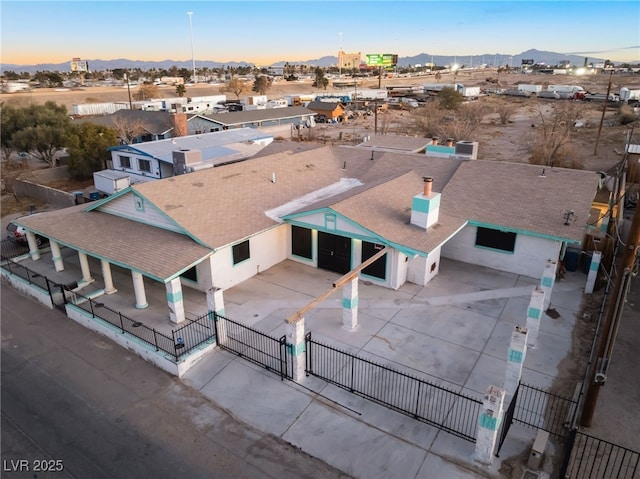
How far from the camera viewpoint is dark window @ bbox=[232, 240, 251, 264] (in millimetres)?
19562

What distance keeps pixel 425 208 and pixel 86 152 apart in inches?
1357

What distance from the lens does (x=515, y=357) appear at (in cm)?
1203

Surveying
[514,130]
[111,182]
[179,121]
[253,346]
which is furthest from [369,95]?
[253,346]

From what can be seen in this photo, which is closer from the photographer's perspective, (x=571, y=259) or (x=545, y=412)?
(x=545, y=412)

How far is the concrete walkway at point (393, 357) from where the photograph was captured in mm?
11047

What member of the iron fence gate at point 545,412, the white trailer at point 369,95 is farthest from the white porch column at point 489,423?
the white trailer at point 369,95

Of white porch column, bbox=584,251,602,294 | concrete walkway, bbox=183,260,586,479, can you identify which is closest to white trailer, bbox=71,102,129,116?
concrete walkway, bbox=183,260,586,479

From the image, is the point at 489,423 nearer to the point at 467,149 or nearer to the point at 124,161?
the point at 467,149

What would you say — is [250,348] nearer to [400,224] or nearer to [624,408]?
[400,224]

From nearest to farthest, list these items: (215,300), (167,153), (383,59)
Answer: (215,300) < (167,153) < (383,59)

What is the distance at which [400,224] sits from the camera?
19.5m

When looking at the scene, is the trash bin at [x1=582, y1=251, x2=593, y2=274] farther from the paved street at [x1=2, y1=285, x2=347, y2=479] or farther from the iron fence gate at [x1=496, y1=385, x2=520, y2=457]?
the paved street at [x1=2, y1=285, x2=347, y2=479]

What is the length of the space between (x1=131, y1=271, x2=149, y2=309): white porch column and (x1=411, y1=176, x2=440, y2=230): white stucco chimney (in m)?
11.9

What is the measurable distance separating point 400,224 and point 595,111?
9600cm
